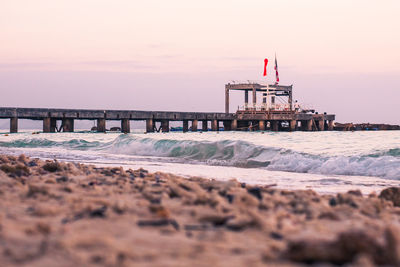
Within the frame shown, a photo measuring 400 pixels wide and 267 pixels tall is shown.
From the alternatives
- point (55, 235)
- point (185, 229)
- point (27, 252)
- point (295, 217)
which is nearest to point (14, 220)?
point (55, 235)

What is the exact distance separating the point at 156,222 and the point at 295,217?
4.20 feet

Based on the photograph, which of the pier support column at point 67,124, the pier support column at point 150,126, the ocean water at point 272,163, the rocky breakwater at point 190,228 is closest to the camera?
the rocky breakwater at point 190,228

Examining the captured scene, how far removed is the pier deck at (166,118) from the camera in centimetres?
4125

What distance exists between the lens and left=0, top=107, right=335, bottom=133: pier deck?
41250 mm

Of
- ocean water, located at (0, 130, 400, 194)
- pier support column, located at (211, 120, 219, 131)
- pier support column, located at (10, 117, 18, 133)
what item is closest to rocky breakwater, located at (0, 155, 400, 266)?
ocean water, located at (0, 130, 400, 194)

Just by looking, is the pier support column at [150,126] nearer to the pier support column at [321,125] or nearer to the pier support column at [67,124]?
the pier support column at [67,124]

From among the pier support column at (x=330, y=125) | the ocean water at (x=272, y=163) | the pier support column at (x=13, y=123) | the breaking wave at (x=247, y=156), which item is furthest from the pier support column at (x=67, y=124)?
the pier support column at (x=330, y=125)

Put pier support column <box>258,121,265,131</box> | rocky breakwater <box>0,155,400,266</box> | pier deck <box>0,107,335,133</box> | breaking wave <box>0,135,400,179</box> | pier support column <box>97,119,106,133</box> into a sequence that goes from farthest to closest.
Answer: pier support column <box>258,121,265,131</box>, pier support column <box>97,119,106,133</box>, pier deck <box>0,107,335,133</box>, breaking wave <box>0,135,400,179</box>, rocky breakwater <box>0,155,400,266</box>

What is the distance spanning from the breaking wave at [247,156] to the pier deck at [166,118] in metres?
13.9

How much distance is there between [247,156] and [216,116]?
115ft

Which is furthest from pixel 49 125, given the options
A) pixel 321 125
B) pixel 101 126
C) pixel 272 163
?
pixel 272 163

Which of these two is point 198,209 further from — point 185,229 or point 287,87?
point 287,87

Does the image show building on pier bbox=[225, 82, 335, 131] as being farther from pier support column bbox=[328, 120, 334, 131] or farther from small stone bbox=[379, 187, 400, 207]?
small stone bbox=[379, 187, 400, 207]

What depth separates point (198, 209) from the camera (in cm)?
472
